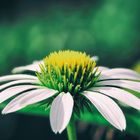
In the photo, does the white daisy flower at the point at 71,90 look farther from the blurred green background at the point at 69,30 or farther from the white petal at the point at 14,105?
the blurred green background at the point at 69,30

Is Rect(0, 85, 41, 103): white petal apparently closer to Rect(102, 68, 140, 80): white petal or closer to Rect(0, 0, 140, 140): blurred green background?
Rect(102, 68, 140, 80): white petal

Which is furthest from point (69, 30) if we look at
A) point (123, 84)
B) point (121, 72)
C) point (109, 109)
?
point (109, 109)

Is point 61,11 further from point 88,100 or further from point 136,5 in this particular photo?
point 88,100

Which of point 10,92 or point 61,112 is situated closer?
point 61,112

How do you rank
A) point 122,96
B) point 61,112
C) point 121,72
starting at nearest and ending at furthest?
point 61,112
point 122,96
point 121,72

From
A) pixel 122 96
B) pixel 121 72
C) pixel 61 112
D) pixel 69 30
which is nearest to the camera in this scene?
pixel 61 112

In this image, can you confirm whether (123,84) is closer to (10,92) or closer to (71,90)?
(71,90)

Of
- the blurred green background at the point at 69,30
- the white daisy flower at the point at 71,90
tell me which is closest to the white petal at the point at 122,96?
the white daisy flower at the point at 71,90

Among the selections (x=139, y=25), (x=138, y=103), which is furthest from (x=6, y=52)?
(x=138, y=103)
